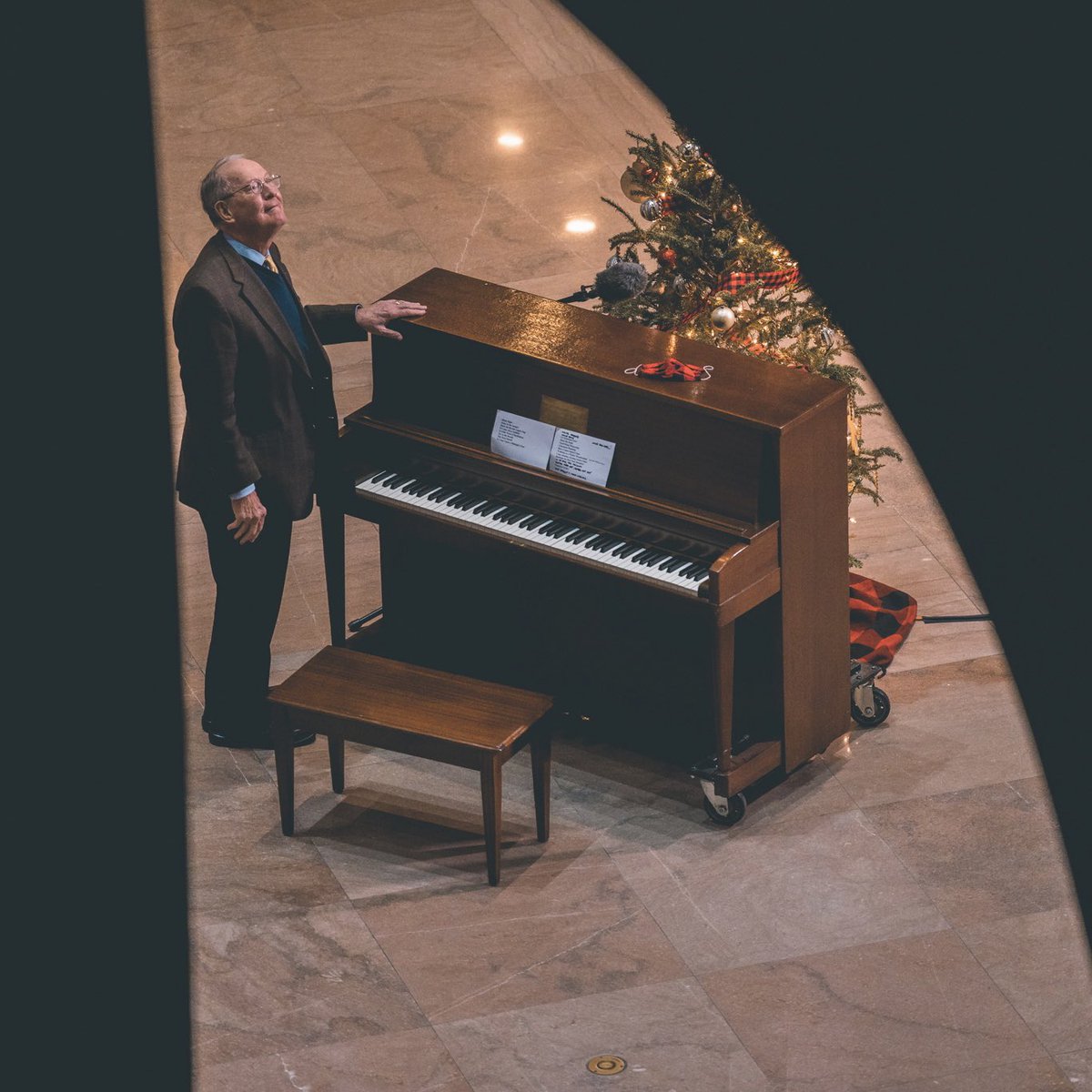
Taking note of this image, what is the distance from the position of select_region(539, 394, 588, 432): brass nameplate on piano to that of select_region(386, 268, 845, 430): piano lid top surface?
0.12 m

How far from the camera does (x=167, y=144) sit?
1092 centimetres

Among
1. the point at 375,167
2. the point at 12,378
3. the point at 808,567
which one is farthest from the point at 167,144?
the point at 808,567

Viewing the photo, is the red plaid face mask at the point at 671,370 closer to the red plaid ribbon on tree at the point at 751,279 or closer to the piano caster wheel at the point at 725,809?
the red plaid ribbon on tree at the point at 751,279

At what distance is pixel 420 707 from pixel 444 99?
5.95 m

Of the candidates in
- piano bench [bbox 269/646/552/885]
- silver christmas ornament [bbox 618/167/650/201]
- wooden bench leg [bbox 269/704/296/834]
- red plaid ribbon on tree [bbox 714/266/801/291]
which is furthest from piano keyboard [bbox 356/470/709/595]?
silver christmas ornament [bbox 618/167/650/201]

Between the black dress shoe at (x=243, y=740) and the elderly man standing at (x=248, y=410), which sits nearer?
the elderly man standing at (x=248, y=410)

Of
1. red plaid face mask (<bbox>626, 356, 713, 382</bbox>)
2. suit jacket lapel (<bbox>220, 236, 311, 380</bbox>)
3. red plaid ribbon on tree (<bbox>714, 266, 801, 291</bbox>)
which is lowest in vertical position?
red plaid ribbon on tree (<bbox>714, 266, 801, 291</bbox>)

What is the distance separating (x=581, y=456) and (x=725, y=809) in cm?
113

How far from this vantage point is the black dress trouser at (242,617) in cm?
657

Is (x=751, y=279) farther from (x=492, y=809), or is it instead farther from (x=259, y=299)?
(x=492, y=809)

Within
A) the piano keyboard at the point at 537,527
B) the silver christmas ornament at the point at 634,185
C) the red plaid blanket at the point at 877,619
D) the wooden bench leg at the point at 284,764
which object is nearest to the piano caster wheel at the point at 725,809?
the piano keyboard at the point at 537,527

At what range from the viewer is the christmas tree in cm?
710

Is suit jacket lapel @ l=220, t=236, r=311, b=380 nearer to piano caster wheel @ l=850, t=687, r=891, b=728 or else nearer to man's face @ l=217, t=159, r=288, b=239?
man's face @ l=217, t=159, r=288, b=239

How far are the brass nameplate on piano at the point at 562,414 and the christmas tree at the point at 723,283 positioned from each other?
2.71 feet
